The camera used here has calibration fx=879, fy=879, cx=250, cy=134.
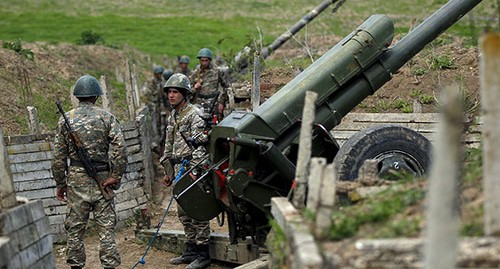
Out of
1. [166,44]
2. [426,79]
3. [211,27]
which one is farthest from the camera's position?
[211,27]

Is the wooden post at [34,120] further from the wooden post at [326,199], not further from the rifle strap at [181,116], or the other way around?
the wooden post at [326,199]

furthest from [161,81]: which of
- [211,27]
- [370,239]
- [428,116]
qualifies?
[211,27]

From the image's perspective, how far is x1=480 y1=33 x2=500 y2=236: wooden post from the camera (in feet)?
15.0

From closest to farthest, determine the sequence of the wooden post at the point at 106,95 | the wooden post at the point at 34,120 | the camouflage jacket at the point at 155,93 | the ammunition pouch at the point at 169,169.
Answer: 1. the ammunition pouch at the point at 169,169
2. the wooden post at the point at 34,120
3. the wooden post at the point at 106,95
4. the camouflage jacket at the point at 155,93

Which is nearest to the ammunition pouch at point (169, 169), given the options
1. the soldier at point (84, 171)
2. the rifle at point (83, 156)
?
the soldier at point (84, 171)

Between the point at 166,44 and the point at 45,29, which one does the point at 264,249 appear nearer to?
the point at 166,44

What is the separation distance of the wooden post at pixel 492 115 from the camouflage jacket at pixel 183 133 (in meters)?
4.81

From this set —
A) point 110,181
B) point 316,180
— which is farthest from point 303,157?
point 110,181

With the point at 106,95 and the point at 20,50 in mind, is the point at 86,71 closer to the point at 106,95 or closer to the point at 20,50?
the point at 20,50

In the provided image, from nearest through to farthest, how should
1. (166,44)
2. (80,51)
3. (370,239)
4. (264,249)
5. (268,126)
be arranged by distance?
1. (370,239)
2. (268,126)
3. (264,249)
4. (80,51)
5. (166,44)

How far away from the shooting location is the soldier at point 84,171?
337 inches

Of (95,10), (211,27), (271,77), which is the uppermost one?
(95,10)

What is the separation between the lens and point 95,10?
4362 centimetres

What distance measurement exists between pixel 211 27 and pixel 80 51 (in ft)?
48.3
